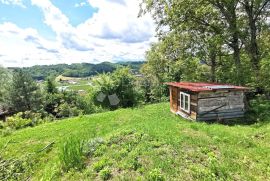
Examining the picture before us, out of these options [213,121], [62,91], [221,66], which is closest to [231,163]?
[213,121]

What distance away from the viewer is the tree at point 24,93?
136 feet

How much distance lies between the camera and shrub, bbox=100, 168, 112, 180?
847 centimetres

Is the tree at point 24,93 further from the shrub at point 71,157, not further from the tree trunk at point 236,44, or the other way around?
the shrub at point 71,157

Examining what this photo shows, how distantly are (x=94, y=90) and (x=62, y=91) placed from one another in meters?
11.9

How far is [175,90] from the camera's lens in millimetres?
20406

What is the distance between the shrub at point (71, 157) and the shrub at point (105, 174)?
1.30 meters

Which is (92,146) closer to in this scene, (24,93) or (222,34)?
(222,34)

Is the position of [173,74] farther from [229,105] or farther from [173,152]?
[173,152]

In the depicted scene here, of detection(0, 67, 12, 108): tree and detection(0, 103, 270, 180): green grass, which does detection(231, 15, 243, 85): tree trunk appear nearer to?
detection(0, 103, 270, 180): green grass

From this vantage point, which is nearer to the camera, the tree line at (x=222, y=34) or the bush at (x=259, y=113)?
the bush at (x=259, y=113)

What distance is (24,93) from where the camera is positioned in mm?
42000

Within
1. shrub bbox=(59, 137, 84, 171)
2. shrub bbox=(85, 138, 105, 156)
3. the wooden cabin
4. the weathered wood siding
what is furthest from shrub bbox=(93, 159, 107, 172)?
the weathered wood siding

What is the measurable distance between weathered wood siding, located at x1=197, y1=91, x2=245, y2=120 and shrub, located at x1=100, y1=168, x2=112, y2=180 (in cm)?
915

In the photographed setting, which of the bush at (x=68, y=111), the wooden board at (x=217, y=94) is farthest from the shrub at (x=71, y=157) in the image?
the bush at (x=68, y=111)
